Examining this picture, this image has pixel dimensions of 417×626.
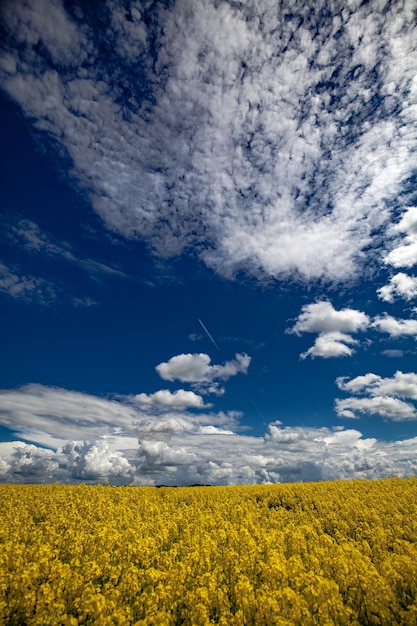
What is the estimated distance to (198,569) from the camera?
8.19 metres

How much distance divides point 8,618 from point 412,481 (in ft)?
85.1

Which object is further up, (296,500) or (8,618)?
(296,500)

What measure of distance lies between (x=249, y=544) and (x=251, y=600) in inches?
143

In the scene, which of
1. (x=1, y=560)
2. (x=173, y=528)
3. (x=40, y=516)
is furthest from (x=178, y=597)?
(x=40, y=516)

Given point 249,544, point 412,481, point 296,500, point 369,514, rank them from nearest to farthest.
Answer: point 249,544, point 369,514, point 296,500, point 412,481

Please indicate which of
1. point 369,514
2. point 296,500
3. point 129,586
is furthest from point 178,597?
point 296,500

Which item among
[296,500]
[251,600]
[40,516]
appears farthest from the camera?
[296,500]

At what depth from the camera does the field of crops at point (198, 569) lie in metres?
6.11

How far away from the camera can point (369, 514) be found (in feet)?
48.8

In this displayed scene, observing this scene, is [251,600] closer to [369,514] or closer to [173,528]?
[173,528]

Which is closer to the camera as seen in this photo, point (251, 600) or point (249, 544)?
point (251, 600)

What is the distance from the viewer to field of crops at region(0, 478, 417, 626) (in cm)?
611

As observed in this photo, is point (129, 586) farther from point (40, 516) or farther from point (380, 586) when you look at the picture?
point (40, 516)

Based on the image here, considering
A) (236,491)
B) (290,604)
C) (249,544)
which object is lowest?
(290,604)
